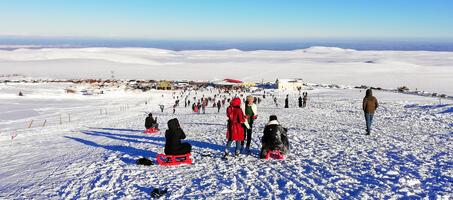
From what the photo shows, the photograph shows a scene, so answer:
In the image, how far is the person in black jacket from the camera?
9641 mm

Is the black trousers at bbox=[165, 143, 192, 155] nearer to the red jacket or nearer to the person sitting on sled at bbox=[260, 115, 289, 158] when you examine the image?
the red jacket

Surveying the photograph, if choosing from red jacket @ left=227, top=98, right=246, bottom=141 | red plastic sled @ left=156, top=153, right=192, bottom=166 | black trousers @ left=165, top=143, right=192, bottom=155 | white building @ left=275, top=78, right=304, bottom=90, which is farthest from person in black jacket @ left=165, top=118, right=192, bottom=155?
white building @ left=275, top=78, right=304, bottom=90

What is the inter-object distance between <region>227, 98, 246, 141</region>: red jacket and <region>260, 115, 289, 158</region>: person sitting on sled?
2.08ft

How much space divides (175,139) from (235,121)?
5.07 ft

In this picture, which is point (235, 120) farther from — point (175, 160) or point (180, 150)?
point (175, 160)

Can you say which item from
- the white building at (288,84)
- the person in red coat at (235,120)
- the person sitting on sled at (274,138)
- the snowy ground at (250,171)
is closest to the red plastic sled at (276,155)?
the person sitting on sled at (274,138)

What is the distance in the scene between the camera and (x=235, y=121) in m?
10.1

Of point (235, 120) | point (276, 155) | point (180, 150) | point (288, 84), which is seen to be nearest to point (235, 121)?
point (235, 120)

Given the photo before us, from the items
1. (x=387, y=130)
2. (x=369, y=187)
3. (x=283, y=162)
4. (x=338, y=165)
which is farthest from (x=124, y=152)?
(x=387, y=130)

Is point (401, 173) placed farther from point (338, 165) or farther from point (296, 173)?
point (296, 173)

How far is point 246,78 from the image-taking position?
10750 centimetres

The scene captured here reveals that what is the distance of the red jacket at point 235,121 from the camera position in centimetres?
995

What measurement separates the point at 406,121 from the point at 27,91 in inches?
2334

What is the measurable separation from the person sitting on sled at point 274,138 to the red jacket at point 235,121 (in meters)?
0.63
